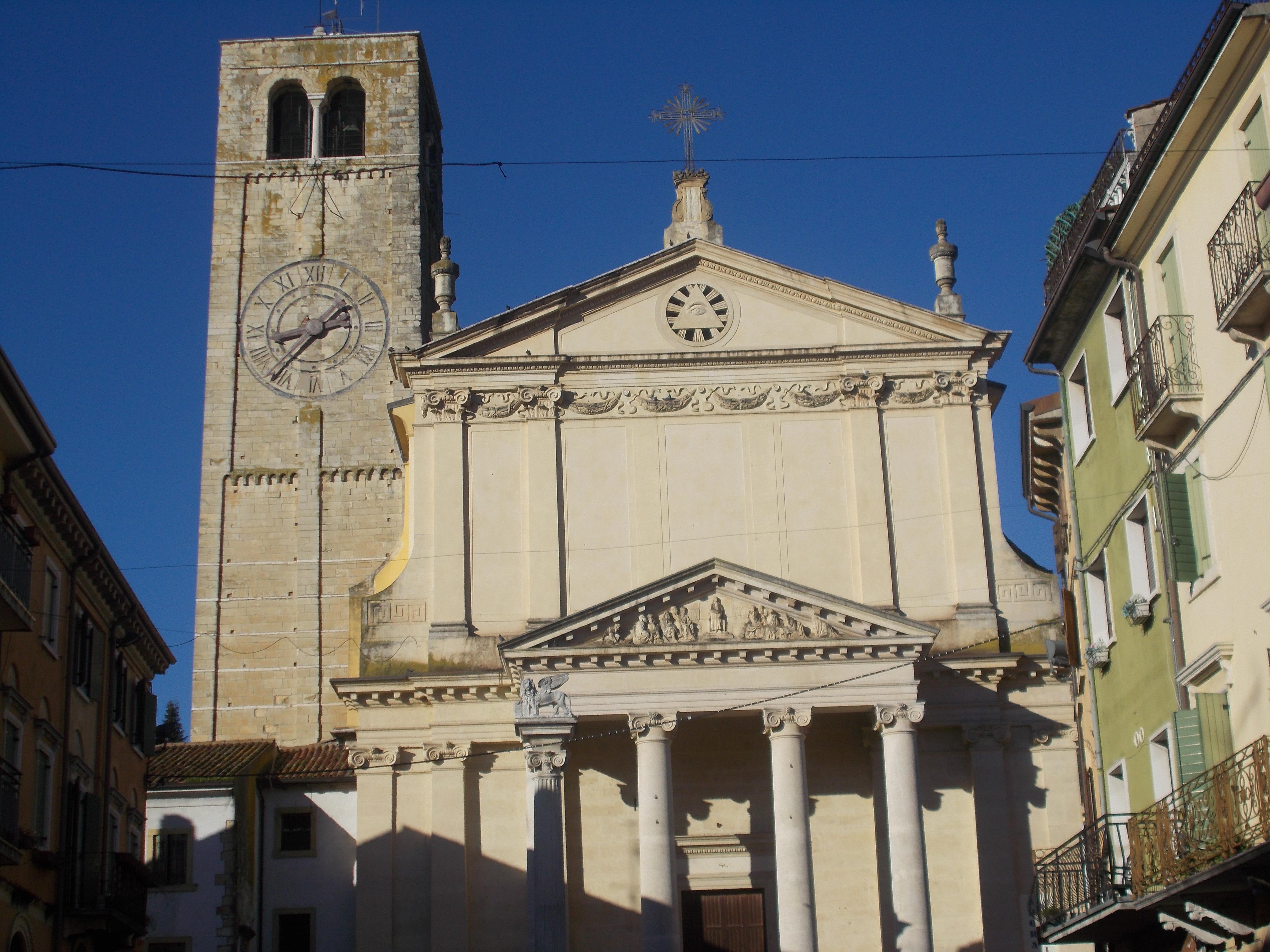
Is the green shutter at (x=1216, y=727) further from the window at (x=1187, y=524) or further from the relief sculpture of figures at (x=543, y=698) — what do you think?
the relief sculpture of figures at (x=543, y=698)

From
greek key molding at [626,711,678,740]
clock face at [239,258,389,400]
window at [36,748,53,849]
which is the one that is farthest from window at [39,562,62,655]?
clock face at [239,258,389,400]

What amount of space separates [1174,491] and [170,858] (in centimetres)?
2362

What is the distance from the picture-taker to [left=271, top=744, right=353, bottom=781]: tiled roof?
34.7 meters

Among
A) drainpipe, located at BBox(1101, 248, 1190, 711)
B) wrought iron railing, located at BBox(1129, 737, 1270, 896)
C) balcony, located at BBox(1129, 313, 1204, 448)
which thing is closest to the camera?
wrought iron railing, located at BBox(1129, 737, 1270, 896)

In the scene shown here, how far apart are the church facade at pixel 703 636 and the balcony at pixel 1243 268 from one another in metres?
11.5

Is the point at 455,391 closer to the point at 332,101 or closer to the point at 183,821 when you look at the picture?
the point at 183,821

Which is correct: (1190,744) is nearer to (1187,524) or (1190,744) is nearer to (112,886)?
(1187,524)

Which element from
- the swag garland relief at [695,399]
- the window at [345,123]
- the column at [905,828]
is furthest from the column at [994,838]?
the window at [345,123]

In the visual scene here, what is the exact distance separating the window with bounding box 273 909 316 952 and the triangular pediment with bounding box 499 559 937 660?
9914 mm

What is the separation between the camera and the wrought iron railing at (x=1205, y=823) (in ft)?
48.9

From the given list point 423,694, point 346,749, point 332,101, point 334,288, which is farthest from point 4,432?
point 332,101

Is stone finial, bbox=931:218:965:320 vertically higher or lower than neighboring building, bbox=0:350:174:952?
higher

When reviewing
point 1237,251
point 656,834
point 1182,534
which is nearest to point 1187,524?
point 1182,534

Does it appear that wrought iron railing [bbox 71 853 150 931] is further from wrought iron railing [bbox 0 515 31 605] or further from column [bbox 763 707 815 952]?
column [bbox 763 707 815 952]
